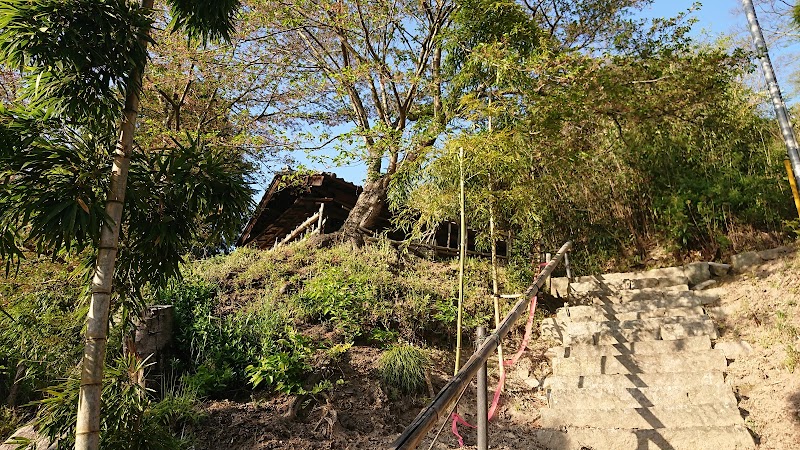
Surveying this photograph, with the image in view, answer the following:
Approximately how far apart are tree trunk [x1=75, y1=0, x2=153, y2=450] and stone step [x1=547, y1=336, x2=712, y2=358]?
12.4 feet

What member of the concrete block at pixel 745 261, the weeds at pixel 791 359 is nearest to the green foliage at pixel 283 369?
the weeds at pixel 791 359

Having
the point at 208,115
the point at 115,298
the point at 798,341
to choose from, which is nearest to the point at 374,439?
the point at 115,298

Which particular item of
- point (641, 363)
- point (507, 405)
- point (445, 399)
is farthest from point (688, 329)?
point (445, 399)

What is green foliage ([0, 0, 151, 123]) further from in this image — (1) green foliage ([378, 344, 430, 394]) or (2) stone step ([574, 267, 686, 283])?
(2) stone step ([574, 267, 686, 283])

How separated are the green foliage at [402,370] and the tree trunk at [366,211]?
9.90 feet

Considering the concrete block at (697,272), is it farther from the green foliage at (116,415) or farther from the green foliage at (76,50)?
the green foliage at (76,50)

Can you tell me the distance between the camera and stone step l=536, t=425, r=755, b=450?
3.11 m

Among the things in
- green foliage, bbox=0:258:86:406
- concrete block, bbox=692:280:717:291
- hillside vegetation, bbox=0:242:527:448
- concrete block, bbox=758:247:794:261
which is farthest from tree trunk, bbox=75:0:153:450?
concrete block, bbox=758:247:794:261

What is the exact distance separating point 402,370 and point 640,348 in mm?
2174

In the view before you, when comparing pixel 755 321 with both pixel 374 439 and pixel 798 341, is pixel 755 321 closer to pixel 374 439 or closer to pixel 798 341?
pixel 798 341

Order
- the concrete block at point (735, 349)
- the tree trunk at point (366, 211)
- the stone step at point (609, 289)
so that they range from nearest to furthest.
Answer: the concrete block at point (735, 349)
the stone step at point (609, 289)
the tree trunk at point (366, 211)

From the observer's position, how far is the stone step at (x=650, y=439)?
3.11 m

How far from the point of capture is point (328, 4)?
7.02 metres

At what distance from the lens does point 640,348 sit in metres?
4.35
